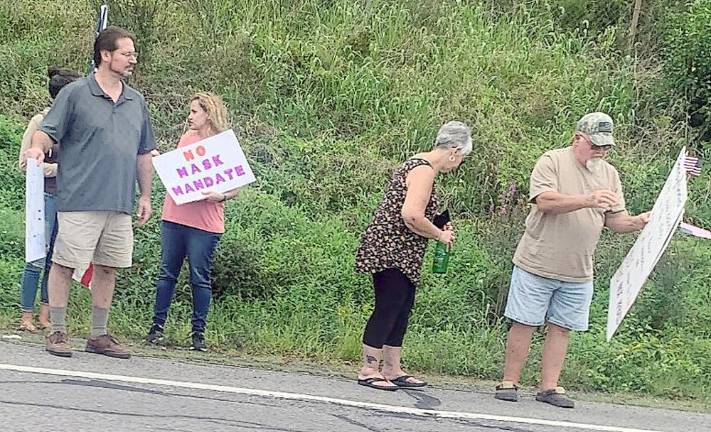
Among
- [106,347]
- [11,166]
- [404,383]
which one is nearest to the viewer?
[106,347]

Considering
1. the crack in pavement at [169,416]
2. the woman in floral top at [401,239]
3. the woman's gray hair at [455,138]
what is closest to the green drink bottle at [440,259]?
the woman in floral top at [401,239]

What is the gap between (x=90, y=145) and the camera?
6.76m

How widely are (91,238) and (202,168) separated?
1.02 metres

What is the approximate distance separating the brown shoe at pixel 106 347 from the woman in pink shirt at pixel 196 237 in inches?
25.3

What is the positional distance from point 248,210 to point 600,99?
5052 millimetres

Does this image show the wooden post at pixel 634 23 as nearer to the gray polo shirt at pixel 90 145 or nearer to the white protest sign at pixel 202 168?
Result: the white protest sign at pixel 202 168

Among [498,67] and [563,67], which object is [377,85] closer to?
[498,67]

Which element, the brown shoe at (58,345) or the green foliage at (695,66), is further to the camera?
the green foliage at (695,66)

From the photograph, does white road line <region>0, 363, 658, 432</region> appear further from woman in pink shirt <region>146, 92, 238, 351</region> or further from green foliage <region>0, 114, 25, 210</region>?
green foliage <region>0, 114, 25, 210</region>

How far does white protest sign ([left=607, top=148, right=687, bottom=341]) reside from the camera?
6441 millimetres

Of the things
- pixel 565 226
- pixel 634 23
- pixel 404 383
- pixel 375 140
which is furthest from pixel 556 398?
pixel 634 23

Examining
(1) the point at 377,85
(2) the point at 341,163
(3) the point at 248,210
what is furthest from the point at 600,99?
(3) the point at 248,210

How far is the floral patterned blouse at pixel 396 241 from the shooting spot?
6883 millimetres

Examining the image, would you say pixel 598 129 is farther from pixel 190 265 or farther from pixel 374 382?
pixel 190 265
